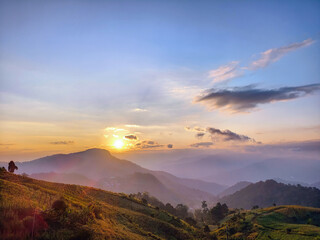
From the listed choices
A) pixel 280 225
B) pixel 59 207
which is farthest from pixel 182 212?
pixel 59 207

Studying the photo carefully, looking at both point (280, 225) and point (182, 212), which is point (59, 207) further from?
point (182, 212)

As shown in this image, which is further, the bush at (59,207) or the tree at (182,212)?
the tree at (182,212)

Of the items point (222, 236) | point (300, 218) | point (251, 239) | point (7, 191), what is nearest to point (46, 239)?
point (7, 191)

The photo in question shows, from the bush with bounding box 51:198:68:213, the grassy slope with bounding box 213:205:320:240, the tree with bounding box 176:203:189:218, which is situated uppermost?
the bush with bounding box 51:198:68:213

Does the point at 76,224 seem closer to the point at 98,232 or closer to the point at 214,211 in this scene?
the point at 98,232

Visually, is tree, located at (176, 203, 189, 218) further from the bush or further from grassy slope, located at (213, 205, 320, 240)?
the bush

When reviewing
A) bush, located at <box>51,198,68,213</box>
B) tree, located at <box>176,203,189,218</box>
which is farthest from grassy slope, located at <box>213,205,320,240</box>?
bush, located at <box>51,198,68,213</box>

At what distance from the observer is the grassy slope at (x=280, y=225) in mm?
65438

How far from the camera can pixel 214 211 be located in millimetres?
139500

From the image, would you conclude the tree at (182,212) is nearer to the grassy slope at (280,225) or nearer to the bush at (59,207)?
the grassy slope at (280,225)

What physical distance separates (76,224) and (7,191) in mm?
14978

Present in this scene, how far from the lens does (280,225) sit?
76625mm

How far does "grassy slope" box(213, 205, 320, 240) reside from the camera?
65.4 m

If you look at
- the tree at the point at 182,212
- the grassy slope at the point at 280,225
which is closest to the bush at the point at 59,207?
the grassy slope at the point at 280,225
